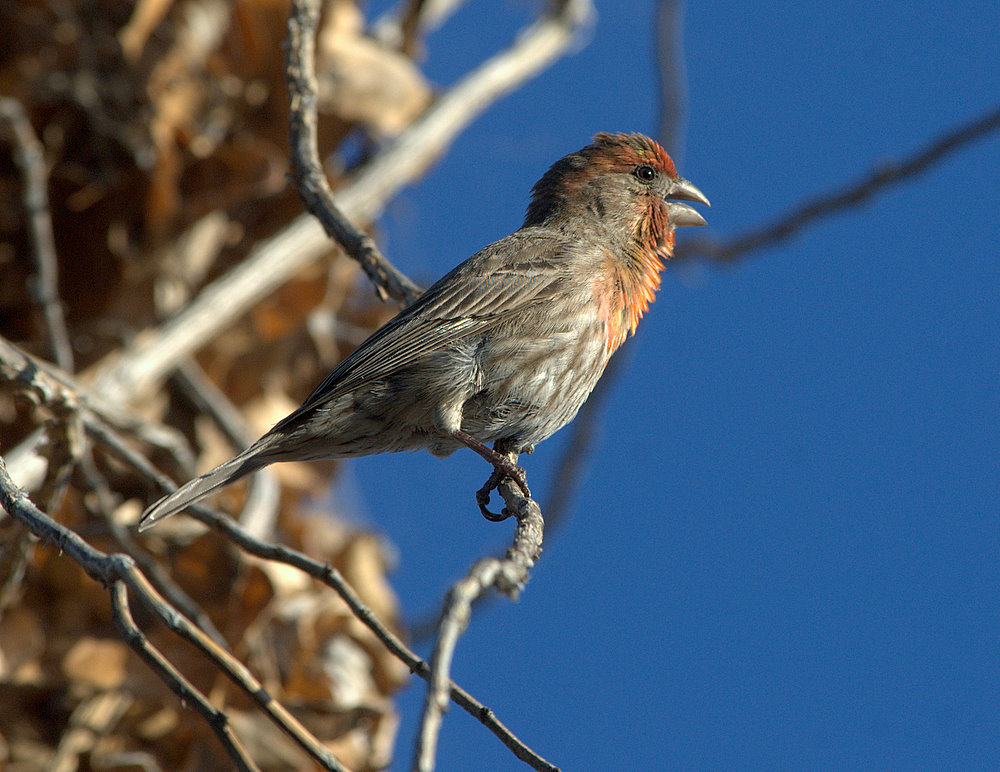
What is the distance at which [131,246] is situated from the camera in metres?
5.21

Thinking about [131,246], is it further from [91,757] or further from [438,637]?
[438,637]

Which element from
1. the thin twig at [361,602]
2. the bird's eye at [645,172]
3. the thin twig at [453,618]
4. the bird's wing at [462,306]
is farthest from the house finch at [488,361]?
the thin twig at [453,618]

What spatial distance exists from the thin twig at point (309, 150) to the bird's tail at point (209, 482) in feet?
2.43

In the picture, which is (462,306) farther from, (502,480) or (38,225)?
(38,225)

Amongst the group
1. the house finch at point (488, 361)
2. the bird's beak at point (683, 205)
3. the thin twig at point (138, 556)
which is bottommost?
the thin twig at point (138, 556)

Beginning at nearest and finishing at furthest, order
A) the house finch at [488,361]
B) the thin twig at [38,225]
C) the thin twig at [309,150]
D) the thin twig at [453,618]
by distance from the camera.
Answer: the thin twig at [453,618] < the thin twig at [309,150] < the house finch at [488,361] < the thin twig at [38,225]

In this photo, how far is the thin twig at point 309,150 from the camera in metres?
3.71

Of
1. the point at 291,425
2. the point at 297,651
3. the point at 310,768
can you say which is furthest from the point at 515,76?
the point at 310,768

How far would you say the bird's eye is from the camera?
5.16 m

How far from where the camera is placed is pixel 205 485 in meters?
3.63

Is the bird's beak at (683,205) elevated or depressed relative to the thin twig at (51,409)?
elevated

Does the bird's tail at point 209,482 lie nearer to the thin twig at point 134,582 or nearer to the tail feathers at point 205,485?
the tail feathers at point 205,485

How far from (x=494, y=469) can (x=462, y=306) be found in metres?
0.69

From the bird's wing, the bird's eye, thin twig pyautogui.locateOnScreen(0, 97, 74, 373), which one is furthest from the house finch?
thin twig pyautogui.locateOnScreen(0, 97, 74, 373)
